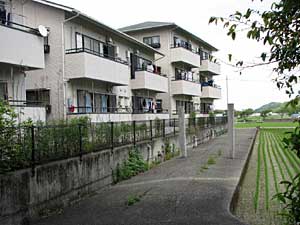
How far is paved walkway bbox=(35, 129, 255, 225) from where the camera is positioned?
613 cm

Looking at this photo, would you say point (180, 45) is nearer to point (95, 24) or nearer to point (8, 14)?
point (95, 24)

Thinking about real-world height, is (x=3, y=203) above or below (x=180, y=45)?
below

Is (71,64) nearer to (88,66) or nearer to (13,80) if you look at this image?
(88,66)

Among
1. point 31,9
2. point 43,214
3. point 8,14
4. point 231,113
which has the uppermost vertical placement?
point 31,9

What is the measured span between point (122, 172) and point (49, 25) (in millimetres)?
9314

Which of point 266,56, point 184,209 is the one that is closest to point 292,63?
point 266,56

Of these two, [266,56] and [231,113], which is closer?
[266,56]

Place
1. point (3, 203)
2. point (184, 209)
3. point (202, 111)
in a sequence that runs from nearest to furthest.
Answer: point (3, 203) < point (184, 209) < point (202, 111)

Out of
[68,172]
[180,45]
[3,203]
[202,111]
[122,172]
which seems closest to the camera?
[3,203]

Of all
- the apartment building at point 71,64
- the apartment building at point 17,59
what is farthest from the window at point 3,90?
the apartment building at point 71,64

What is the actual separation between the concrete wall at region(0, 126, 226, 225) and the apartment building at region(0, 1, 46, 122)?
3811mm

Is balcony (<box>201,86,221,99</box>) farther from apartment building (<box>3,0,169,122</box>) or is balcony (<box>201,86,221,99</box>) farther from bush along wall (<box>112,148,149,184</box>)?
bush along wall (<box>112,148,149,184</box>)

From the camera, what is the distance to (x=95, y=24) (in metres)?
17.7

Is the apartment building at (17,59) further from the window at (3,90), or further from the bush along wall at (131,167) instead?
the bush along wall at (131,167)
